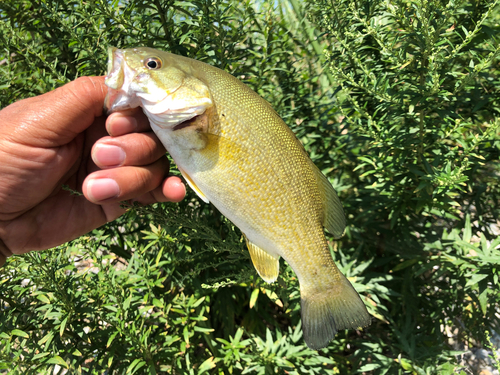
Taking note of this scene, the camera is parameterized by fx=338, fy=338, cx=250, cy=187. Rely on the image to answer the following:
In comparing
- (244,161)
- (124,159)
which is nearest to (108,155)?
(124,159)

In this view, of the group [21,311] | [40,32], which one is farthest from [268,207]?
[40,32]

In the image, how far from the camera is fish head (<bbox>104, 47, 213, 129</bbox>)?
1.46 metres

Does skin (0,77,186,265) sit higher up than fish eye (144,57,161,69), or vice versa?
fish eye (144,57,161,69)

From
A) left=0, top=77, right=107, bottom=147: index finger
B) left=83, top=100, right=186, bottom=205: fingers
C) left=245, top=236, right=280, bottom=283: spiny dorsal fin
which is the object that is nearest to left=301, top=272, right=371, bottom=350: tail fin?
left=245, top=236, right=280, bottom=283: spiny dorsal fin

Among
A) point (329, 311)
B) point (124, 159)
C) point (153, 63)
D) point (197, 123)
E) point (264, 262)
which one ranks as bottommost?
point (329, 311)

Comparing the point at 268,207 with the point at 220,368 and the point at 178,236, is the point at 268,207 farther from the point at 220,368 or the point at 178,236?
the point at 220,368

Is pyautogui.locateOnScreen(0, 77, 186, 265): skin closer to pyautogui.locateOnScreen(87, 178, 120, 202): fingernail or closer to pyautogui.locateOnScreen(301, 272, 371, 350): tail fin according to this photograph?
pyautogui.locateOnScreen(87, 178, 120, 202): fingernail

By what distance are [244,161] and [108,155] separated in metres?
0.69

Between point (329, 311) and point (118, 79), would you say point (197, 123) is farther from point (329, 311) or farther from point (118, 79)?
point (329, 311)

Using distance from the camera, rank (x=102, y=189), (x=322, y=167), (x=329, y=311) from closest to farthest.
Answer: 1. (x=102, y=189)
2. (x=329, y=311)
3. (x=322, y=167)

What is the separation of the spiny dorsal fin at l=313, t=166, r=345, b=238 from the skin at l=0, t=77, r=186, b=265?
754 millimetres

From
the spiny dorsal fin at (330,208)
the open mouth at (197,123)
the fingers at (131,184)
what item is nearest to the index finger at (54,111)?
the fingers at (131,184)

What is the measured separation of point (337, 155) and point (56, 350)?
2.63 m

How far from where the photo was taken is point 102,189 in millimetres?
1627
